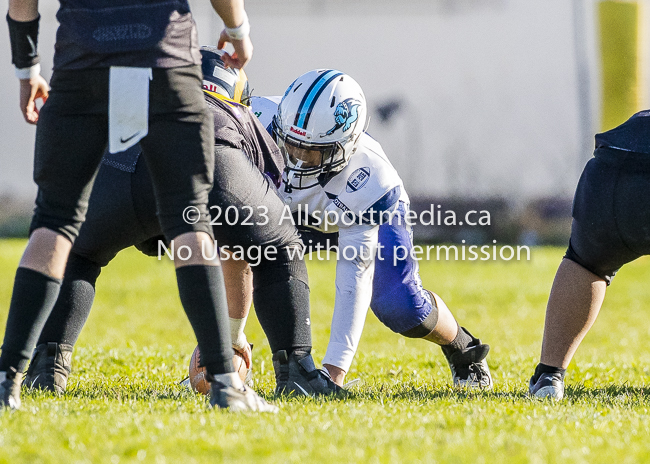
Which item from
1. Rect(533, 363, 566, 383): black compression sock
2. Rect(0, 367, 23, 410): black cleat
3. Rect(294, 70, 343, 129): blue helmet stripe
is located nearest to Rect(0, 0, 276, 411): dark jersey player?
Rect(0, 367, 23, 410): black cleat

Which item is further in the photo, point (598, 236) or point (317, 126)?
point (317, 126)

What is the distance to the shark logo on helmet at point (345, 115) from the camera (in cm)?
407

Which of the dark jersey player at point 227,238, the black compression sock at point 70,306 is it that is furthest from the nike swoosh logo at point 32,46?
the black compression sock at point 70,306

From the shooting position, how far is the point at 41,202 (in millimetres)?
2873

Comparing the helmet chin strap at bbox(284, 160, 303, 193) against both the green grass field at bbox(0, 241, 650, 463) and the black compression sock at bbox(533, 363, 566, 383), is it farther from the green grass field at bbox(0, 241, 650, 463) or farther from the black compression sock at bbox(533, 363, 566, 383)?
the black compression sock at bbox(533, 363, 566, 383)

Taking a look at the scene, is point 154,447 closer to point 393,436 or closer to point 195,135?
point 393,436

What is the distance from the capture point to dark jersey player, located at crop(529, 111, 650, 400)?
360 centimetres

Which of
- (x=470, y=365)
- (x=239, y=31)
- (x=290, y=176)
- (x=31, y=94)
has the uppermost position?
(x=239, y=31)

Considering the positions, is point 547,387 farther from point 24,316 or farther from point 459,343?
point 24,316

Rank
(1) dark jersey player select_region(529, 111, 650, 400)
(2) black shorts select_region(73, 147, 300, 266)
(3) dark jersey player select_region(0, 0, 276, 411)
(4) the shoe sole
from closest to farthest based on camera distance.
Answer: (3) dark jersey player select_region(0, 0, 276, 411) → (2) black shorts select_region(73, 147, 300, 266) → (1) dark jersey player select_region(529, 111, 650, 400) → (4) the shoe sole

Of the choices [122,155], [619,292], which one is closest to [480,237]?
[619,292]

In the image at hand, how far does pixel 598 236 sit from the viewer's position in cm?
368

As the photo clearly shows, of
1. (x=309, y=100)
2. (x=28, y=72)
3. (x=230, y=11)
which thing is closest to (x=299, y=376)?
(x=309, y=100)

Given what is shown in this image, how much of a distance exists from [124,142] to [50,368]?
1.32m
